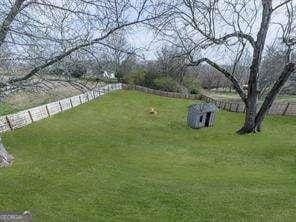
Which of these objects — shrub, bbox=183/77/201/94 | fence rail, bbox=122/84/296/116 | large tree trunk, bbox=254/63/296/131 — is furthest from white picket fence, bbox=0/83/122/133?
shrub, bbox=183/77/201/94

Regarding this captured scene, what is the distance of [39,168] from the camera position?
43.0 ft

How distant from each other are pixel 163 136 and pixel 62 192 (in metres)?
11.1

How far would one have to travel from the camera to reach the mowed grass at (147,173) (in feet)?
30.7

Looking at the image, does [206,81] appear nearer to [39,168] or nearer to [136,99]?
[136,99]

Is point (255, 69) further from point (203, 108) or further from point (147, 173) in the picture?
point (147, 173)

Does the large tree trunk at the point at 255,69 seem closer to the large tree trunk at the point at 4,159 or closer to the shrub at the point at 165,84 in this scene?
the large tree trunk at the point at 4,159

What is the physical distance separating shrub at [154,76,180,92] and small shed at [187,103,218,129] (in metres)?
24.0

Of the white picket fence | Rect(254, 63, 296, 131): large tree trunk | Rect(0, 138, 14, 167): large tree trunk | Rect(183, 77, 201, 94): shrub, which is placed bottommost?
Rect(183, 77, 201, 94): shrub

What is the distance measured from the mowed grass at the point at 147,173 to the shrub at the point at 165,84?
24776 mm

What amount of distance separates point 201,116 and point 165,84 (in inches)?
1003

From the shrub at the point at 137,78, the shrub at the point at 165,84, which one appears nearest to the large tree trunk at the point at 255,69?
the shrub at the point at 165,84

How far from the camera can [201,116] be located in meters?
24.6

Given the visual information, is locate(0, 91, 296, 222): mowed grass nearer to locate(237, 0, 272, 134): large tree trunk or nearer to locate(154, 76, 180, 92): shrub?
locate(237, 0, 272, 134): large tree trunk

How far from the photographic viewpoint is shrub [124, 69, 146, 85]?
50.4 m
